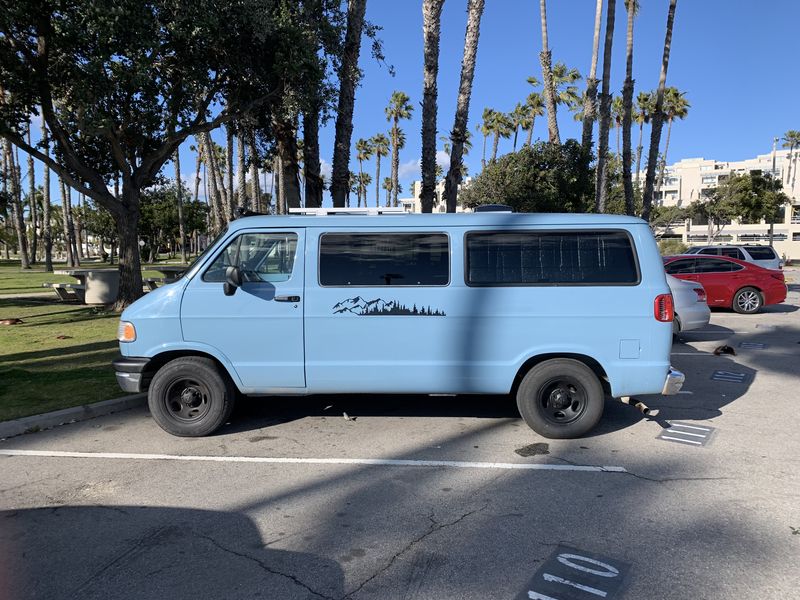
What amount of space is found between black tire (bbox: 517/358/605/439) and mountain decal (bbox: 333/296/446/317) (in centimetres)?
114

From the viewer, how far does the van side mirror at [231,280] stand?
17.0 ft

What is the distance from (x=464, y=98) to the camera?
14.6 meters

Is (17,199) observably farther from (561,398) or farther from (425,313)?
(561,398)

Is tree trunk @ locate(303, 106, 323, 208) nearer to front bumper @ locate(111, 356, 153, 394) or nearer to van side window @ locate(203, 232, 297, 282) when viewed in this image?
van side window @ locate(203, 232, 297, 282)

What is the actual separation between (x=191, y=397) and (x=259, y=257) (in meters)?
1.59

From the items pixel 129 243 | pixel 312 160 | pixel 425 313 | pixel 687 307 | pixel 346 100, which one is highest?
pixel 346 100

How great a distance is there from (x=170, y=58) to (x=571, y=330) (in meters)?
11.0

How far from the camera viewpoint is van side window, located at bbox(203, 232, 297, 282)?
543cm

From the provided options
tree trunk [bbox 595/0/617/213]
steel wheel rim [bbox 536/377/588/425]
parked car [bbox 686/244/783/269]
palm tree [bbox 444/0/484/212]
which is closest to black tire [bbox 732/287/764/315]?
parked car [bbox 686/244/783/269]

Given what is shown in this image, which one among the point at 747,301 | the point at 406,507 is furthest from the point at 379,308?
the point at 747,301

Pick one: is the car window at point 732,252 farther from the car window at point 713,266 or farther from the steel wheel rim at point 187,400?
the steel wheel rim at point 187,400

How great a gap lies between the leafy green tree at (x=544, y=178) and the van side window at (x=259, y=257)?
19107mm

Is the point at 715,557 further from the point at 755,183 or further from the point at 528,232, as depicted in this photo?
the point at 755,183

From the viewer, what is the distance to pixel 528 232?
211 inches
